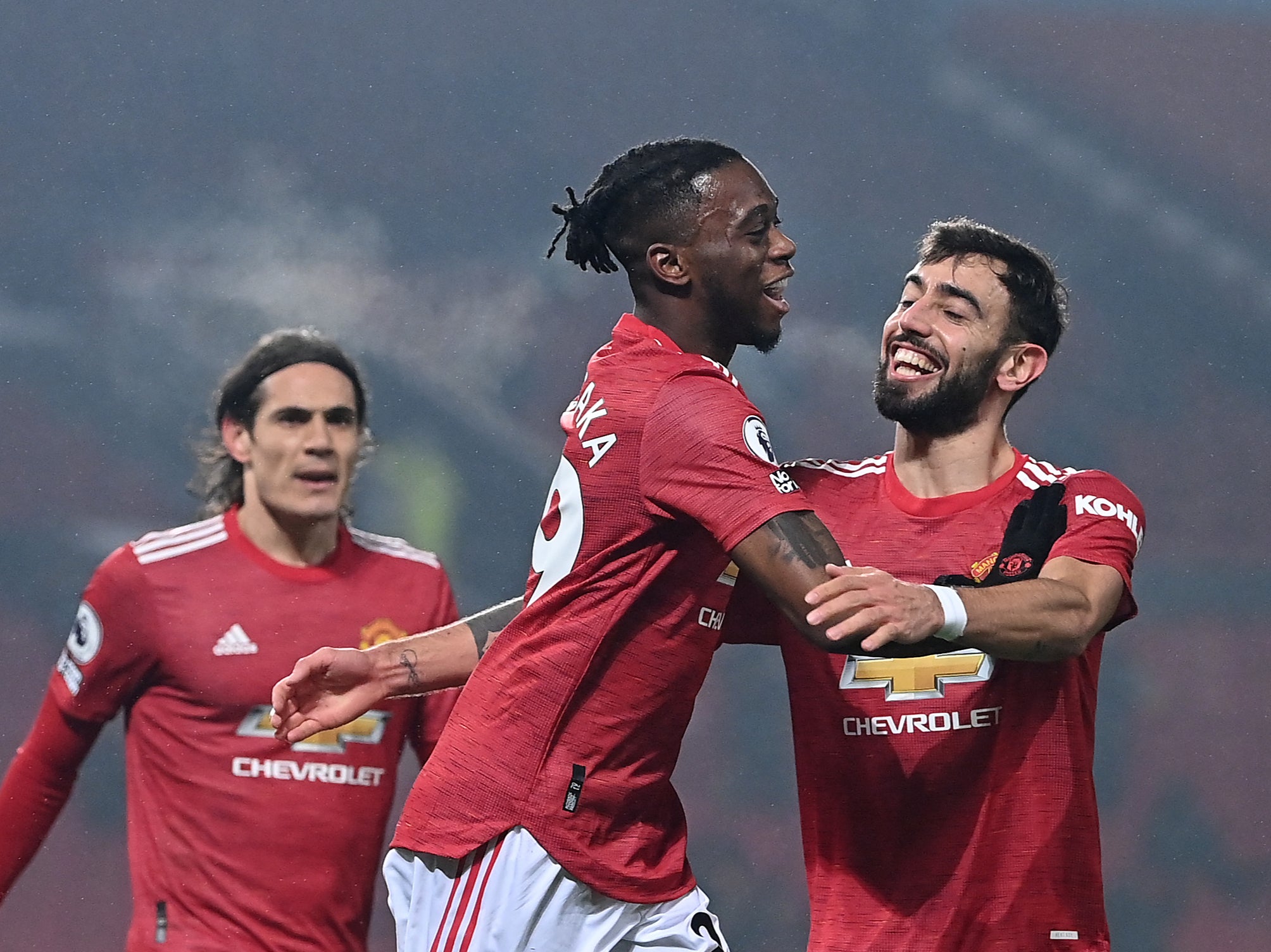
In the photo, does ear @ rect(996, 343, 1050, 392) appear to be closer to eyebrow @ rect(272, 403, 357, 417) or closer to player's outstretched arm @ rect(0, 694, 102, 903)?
eyebrow @ rect(272, 403, 357, 417)

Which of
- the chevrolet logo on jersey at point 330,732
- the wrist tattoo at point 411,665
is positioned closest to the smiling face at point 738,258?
the wrist tattoo at point 411,665

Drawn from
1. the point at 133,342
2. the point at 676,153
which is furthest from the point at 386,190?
the point at 676,153

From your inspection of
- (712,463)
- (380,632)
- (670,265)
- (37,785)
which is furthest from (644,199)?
(37,785)

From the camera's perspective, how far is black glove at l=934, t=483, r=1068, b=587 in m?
2.71

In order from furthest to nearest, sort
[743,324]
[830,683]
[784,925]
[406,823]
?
[784,925] → [830,683] → [743,324] → [406,823]

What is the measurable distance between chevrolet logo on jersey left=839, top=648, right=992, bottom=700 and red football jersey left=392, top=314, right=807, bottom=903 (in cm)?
52

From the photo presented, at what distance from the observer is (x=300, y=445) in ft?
14.7

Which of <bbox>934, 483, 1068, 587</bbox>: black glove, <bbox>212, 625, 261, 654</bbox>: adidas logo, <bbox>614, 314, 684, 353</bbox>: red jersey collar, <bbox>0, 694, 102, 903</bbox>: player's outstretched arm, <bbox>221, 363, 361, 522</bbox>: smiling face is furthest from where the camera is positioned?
<bbox>221, 363, 361, 522</bbox>: smiling face

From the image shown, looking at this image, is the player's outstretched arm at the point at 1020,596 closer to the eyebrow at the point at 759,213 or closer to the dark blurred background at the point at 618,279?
the eyebrow at the point at 759,213

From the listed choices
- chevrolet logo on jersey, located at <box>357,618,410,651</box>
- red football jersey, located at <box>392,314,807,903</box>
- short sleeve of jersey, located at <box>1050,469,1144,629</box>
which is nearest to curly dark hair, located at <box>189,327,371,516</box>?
chevrolet logo on jersey, located at <box>357,618,410,651</box>

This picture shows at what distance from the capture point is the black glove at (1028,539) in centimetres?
271

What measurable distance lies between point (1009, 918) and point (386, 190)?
337cm

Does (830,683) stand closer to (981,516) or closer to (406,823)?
(981,516)

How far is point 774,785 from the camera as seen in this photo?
496 centimetres
